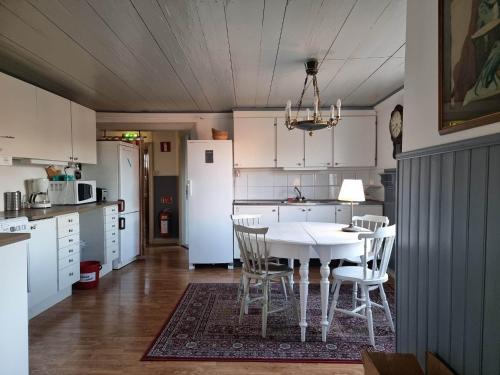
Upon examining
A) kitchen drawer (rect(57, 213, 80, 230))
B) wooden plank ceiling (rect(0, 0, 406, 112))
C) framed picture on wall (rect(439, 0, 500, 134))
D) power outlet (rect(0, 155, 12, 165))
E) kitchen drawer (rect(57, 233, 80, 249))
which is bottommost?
kitchen drawer (rect(57, 233, 80, 249))

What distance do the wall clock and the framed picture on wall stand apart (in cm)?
279

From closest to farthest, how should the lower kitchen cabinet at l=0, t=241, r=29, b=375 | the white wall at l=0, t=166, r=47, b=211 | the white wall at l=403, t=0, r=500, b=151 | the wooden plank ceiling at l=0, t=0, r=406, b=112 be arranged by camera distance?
the white wall at l=403, t=0, r=500, b=151 < the lower kitchen cabinet at l=0, t=241, r=29, b=375 < the wooden plank ceiling at l=0, t=0, r=406, b=112 < the white wall at l=0, t=166, r=47, b=211

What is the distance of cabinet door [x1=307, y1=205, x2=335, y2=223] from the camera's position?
452 centimetres

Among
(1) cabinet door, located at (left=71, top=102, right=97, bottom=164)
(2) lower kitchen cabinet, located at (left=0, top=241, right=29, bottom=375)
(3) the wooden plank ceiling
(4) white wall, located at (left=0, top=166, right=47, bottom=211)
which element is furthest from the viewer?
(1) cabinet door, located at (left=71, top=102, right=97, bottom=164)

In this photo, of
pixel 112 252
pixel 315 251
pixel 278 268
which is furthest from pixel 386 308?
pixel 112 252

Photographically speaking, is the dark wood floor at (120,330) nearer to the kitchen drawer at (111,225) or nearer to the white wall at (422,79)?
the kitchen drawer at (111,225)

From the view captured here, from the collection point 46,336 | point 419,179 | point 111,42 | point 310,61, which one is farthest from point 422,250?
point 46,336

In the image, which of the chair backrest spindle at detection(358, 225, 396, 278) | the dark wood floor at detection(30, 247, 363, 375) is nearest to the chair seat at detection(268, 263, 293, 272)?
the chair backrest spindle at detection(358, 225, 396, 278)

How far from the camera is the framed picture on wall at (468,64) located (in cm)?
96

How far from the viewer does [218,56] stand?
284 centimetres

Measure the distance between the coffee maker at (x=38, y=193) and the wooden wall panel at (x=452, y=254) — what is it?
11.5 ft

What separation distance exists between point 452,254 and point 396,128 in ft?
10.3

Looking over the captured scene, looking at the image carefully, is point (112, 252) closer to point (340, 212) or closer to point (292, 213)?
point (292, 213)

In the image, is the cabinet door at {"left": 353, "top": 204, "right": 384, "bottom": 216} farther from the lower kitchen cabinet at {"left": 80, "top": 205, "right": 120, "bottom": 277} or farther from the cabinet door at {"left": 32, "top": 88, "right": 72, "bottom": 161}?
the cabinet door at {"left": 32, "top": 88, "right": 72, "bottom": 161}
